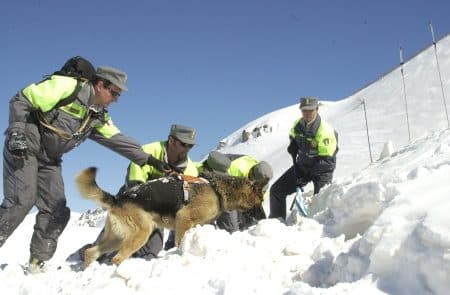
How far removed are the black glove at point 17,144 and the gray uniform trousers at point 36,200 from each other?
0.21m

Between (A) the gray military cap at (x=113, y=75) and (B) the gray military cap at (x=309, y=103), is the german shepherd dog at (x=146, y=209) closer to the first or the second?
(A) the gray military cap at (x=113, y=75)

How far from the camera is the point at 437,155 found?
4.40m

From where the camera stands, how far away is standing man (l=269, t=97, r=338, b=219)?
684cm

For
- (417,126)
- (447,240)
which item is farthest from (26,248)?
(417,126)

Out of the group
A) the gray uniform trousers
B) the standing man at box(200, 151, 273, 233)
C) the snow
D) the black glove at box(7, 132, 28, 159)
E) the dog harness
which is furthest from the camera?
the standing man at box(200, 151, 273, 233)

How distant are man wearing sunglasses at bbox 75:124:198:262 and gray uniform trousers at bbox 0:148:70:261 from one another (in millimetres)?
957

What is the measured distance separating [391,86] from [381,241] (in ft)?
174

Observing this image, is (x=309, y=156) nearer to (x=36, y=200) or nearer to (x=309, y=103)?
(x=309, y=103)

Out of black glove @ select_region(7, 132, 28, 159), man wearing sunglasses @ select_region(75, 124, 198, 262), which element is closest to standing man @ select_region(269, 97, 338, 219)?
man wearing sunglasses @ select_region(75, 124, 198, 262)

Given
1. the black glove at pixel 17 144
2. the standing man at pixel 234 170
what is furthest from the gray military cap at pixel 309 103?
the black glove at pixel 17 144

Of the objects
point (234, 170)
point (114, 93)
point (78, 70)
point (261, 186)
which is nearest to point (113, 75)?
point (114, 93)

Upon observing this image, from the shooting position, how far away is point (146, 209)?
17.2ft

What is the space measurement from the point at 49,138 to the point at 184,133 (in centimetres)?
192

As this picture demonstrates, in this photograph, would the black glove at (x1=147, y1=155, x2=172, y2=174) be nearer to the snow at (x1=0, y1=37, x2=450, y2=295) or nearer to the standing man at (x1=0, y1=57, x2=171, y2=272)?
the standing man at (x1=0, y1=57, x2=171, y2=272)
